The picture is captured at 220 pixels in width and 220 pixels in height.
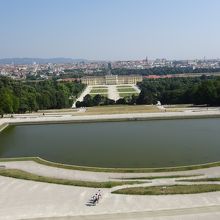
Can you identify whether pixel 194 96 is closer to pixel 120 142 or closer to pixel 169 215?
pixel 120 142

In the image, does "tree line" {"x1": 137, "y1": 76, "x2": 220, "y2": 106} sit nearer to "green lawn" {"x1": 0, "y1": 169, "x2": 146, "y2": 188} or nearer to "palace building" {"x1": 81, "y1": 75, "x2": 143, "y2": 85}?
"green lawn" {"x1": 0, "y1": 169, "x2": 146, "y2": 188}

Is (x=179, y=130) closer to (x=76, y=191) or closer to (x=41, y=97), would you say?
(x=76, y=191)

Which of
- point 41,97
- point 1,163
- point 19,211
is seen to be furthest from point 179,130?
point 41,97

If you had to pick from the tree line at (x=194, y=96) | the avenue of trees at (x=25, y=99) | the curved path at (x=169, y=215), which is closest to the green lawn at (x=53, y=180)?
the curved path at (x=169, y=215)

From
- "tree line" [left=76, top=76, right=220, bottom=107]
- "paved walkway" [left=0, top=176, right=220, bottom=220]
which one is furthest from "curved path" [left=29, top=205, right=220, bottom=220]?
"tree line" [left=76, top=76, right=220, bottom=107]

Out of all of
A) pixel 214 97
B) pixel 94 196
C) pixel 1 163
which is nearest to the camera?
pixel 94 196

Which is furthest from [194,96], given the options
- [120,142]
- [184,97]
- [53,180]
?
[53,180]
